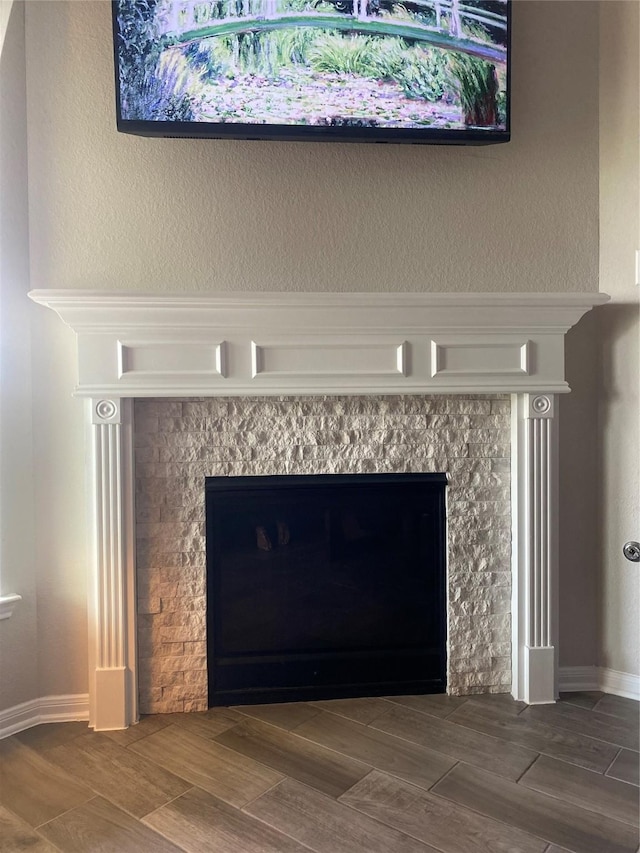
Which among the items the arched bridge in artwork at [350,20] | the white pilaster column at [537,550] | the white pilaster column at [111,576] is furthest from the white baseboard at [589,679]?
the arched bridge in artwork at [350,20]

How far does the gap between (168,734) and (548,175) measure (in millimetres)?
2385

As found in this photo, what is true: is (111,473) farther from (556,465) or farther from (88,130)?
(556,465)

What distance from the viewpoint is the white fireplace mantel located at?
2045mm

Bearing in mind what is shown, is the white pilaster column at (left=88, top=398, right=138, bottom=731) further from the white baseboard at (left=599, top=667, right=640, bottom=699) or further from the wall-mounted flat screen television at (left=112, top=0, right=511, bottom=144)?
the white baseboard at (left=599, top=667, right=640, bottom=699)

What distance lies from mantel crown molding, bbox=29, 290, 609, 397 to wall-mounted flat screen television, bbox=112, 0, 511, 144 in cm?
57

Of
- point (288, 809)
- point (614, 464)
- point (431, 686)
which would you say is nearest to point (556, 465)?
point (614, 464)

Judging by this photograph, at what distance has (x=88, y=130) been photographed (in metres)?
2.13

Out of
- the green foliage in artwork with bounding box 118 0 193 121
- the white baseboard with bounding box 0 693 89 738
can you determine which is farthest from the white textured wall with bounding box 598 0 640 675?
the white baseboard with bounding box 0 693 89 738

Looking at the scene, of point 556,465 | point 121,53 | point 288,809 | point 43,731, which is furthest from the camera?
point 556,465

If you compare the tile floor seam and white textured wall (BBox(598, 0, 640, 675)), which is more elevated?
white textured wall (BBox(598, 0, 640, 675))

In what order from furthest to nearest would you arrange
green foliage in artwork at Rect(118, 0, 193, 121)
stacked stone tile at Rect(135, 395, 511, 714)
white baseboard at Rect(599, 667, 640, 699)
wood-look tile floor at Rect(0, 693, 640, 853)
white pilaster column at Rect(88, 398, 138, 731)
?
white baseboard at Rect(599, 667, 640, 699)
stacked stone tile at Rect(135, 395, 511, 714)
white pilaster column at Rect(88, 398, 138, 731)
green foliage in artwork at Rect(118, 0, 193, 121)
wood-look tile floor at Rect(0, 693, 640, 853)

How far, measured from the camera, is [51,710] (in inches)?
86.4

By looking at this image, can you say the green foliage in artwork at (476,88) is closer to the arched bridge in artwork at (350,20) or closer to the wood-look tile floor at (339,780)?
the arched bridge in artwork at (350,20)

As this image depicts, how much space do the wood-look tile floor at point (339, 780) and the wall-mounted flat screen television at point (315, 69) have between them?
199 cm
